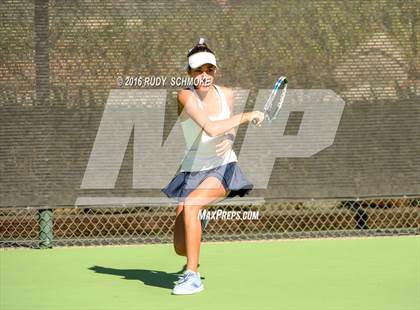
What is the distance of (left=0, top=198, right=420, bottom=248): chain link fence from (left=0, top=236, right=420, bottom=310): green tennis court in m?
0.14

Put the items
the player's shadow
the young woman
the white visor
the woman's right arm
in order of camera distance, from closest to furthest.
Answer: the woman's right arm < the young woman < the white visor < the player's shadow

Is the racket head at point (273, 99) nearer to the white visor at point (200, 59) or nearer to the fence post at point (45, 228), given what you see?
the white visor at point (200, 59)

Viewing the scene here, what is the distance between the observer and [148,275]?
281 inches

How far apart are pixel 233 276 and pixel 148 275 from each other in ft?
2.09

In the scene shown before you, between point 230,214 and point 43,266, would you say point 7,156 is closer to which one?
point 43,266

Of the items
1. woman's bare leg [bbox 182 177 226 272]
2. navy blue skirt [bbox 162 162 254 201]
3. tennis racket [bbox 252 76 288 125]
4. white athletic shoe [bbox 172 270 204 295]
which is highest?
tennis racket [bbox 252 76 288 125]

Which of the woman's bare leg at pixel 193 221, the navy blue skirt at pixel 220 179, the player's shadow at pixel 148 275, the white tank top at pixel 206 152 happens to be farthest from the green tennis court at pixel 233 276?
the white tank top at pixel 206 152

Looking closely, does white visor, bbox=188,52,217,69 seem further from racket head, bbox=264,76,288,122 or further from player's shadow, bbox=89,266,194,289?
player's shadow, bbox=89,266,194,289

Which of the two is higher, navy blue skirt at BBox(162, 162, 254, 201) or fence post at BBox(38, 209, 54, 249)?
fence post at BBox(38, 209, 54, 249)

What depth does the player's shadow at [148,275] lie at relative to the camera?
22.3 feet

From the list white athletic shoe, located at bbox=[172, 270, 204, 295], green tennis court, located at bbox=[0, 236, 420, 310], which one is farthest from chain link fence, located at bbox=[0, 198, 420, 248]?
white athletic shoe, located at bbox=[172, 270, 204, 295]

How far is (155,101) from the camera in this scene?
27.3 ft

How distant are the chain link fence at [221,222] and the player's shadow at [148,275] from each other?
3.69 ft

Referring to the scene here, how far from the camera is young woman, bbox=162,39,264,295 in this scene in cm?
621
